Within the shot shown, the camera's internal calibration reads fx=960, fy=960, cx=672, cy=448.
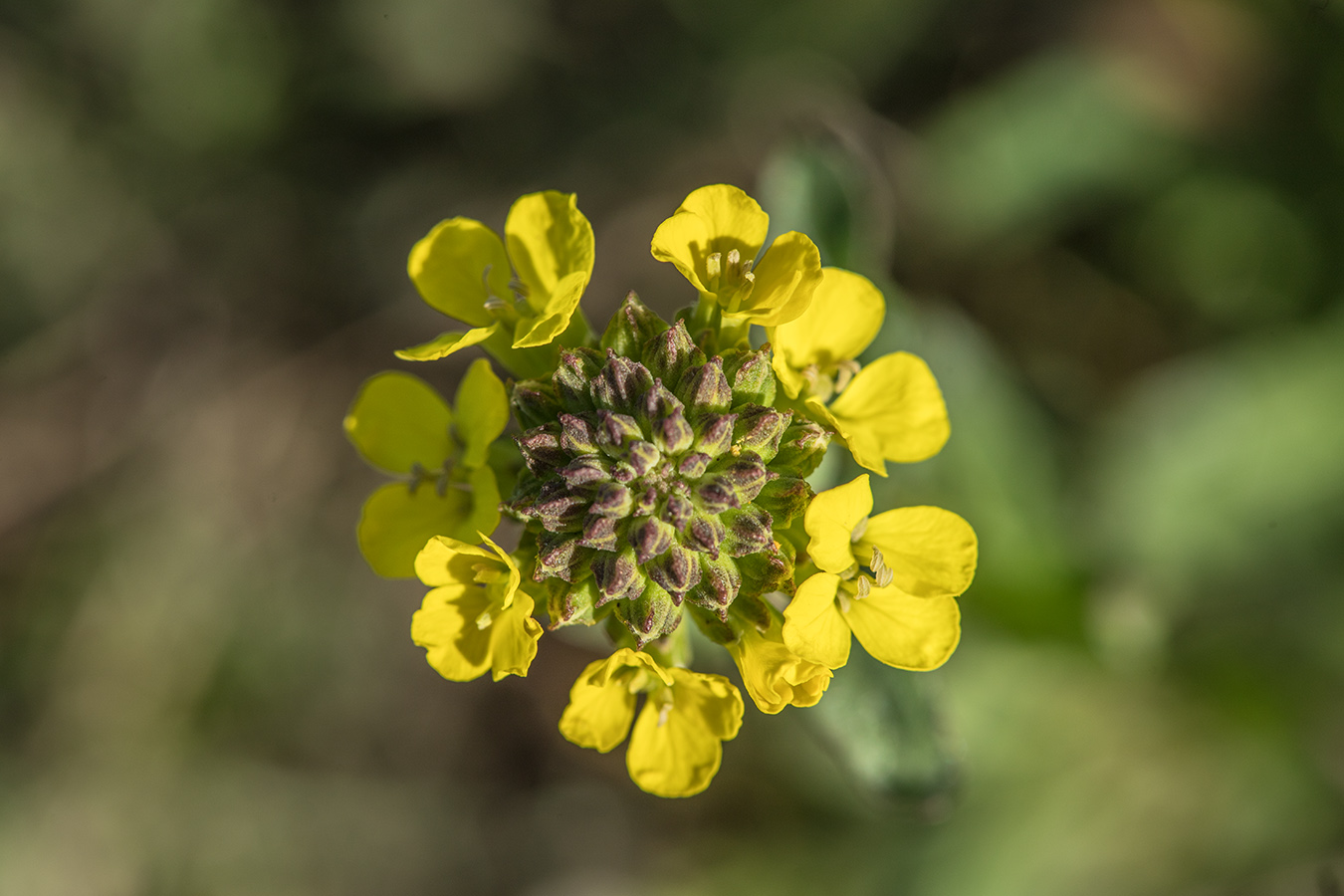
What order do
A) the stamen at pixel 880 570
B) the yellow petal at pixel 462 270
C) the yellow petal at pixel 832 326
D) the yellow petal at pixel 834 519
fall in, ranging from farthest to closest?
the yellow petal at pixel 462 270 < the yellow petal at pixel 832 326 < the stamen at pixel 880 570 < the yellow petal at pixel 834 519

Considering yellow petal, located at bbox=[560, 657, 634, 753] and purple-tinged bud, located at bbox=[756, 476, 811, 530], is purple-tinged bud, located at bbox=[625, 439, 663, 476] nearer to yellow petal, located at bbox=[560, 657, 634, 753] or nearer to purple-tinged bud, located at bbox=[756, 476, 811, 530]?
purple-tinged bud, located at bbox=[756, 476, 811, 530]

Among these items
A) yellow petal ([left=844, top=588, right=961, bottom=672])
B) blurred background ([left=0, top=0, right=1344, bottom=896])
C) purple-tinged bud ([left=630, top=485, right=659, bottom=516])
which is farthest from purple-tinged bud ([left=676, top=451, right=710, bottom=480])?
blurred background ([left=0, top=0, right=1344, bottom=896])

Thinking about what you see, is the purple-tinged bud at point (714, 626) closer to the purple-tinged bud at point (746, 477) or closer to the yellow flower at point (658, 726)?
the yellow flower at point (658, 726)

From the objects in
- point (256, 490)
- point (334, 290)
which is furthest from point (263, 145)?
point (256, 490)

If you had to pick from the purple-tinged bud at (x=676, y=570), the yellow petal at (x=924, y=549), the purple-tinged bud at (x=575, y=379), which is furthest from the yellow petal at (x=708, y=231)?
the yellow petal at (x=924, y=549)

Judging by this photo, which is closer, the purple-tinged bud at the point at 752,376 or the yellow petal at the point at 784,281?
the yellow petal at the point at 784,281
